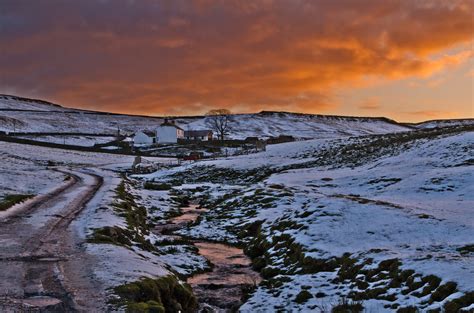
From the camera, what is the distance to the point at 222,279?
57.2ft

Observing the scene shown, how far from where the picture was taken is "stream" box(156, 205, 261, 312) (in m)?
14.8

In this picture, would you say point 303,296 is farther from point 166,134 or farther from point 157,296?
point 166,134

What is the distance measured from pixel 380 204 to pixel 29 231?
56.4ft

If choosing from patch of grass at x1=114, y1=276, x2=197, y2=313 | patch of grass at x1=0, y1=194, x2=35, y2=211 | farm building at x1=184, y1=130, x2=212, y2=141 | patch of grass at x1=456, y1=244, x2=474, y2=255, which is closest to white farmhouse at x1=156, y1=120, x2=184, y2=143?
farm building at x1=184, y1=130, x2=212, y2=141

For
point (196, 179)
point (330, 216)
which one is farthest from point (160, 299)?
point (196, 179)

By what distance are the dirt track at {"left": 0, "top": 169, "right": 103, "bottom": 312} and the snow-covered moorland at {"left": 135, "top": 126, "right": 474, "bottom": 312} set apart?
514 cm

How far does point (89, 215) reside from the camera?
24188 millimetres

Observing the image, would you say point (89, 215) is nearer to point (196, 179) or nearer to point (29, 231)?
point (29, 231)

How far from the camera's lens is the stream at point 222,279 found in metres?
14.8

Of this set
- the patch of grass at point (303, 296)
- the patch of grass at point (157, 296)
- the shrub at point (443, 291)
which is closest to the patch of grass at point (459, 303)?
the shrub at point (443, 291)

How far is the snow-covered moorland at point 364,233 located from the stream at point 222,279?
586 millimetres

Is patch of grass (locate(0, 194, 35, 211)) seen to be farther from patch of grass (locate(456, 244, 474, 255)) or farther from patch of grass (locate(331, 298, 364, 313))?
patch of grass (locate(456, 244, 474, 255))

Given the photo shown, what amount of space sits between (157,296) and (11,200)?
1873cm

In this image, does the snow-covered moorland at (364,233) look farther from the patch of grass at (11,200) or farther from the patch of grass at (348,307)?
the patch of grass at (11,200)
